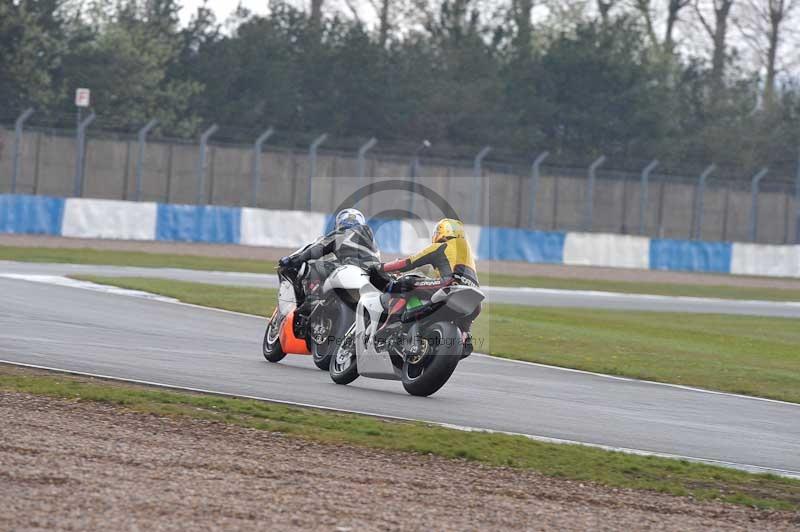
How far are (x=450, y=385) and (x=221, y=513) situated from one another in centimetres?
603

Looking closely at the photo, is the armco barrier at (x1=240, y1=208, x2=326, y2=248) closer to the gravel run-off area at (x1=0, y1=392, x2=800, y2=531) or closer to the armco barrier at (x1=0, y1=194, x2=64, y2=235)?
the armco barrier at (x1=0, y1=194, x2=64, y2=235)

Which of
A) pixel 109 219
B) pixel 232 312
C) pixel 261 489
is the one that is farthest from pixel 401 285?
pixel 109 219

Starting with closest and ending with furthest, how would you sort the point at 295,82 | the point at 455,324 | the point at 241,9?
the point at 455,324, the point at 295,82, the point at 241,9

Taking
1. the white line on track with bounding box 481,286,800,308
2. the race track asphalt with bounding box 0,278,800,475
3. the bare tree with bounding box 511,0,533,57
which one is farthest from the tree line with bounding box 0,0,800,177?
the race track asphalt with bounding box 0,278,800,475

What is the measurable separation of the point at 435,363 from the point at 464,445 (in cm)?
227

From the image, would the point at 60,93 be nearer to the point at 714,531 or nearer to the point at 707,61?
the point at 707,61

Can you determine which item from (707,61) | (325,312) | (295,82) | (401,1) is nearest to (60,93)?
(295,82)

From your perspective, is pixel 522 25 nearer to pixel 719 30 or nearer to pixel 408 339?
pixel 719 30

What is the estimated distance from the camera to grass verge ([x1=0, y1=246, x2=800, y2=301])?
2783 centimetres

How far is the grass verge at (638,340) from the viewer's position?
48.7ft

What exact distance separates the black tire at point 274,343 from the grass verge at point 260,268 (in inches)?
564

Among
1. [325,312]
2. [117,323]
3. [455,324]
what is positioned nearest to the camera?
[455,324]

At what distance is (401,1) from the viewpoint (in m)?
58.1

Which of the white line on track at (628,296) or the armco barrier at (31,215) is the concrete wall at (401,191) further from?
the white line on track at (628,296)
